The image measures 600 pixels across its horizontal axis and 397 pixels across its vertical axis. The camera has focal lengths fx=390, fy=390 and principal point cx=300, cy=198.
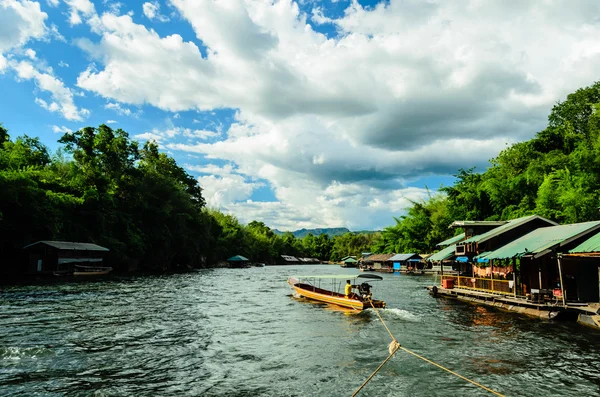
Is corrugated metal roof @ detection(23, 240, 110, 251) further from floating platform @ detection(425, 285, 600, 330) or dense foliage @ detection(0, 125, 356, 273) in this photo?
floating platform @ detection(425, 285, 600, 330)

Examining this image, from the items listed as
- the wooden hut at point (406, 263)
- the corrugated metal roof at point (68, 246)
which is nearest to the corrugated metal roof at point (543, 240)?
the corrugated metal roof at point (68, 246)

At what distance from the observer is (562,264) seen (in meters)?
23.1

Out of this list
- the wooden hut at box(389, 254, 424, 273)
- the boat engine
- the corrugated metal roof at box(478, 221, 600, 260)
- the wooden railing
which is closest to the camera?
the corrugated metal roof at box(478, 221, 600, 260)

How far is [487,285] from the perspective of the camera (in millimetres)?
30344

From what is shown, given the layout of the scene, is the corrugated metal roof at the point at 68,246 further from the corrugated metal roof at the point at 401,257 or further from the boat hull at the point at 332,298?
the corrugated metal roof at the point at 401,257

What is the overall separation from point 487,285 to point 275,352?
21.3 metres

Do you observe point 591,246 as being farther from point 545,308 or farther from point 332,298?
point 332,298

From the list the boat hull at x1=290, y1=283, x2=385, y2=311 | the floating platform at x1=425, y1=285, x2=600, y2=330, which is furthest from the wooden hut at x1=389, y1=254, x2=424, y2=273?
the floating platform at x1=425, y1=285, x2=600, y2=330

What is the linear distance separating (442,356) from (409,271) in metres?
70.1

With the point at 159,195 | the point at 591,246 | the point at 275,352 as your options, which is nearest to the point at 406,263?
the point at 159,195

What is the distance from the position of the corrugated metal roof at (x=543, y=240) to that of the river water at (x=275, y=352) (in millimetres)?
3919

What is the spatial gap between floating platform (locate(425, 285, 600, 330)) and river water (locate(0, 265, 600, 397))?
87 cm

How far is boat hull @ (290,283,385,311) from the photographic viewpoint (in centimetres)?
2648

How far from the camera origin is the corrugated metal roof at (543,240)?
72.4ft
